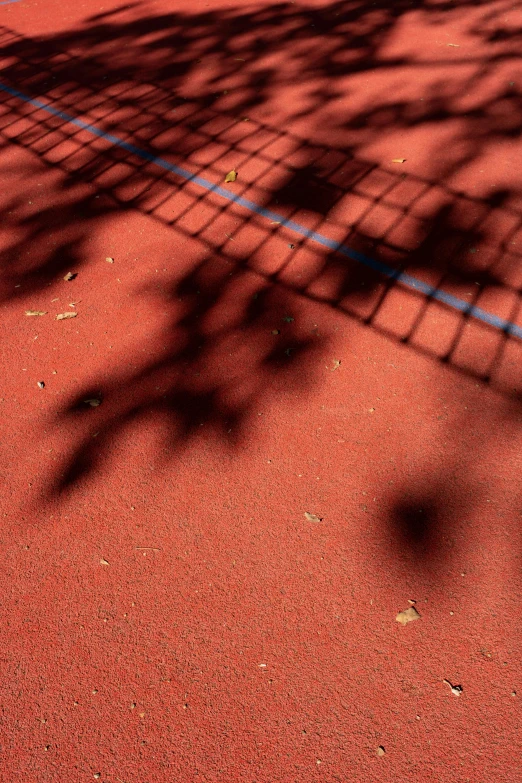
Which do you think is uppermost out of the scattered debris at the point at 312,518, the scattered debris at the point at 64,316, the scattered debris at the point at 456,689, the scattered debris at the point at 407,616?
the scattered debris at the point at 64,316

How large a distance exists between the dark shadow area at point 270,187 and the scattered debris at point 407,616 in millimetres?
359

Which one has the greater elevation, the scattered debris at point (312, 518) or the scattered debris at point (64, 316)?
the scattered debris at point (64, 316)

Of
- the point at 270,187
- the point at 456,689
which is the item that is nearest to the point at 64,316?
the point at 270,187

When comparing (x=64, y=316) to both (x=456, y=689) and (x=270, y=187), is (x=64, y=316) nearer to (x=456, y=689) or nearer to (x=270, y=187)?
(x=270, y=187)

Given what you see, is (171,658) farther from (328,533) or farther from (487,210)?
(487,210)

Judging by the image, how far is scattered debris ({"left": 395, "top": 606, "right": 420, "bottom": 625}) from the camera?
3.21 metres

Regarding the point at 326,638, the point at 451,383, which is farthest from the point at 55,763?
the point at 451,383

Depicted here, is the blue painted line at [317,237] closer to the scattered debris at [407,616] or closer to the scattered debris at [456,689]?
the scattered debris at [407,616]

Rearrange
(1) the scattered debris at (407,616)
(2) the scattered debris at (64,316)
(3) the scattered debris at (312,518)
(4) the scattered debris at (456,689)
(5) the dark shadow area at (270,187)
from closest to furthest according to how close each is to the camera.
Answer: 1. (4) the scattered debris at (456,689)
2. (1) the scattered debris at (407,616)
3. (3) the scattered debris at (312,518)
4. (5) the dark shadow area at (270,187)
5. (2) the scattered debris at (64,316)

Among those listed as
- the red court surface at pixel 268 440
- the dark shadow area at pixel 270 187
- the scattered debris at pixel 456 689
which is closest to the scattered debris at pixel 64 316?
the red court surface at pixel 268 440

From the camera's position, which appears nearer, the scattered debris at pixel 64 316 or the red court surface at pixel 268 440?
the red court surface at pixel 268 440

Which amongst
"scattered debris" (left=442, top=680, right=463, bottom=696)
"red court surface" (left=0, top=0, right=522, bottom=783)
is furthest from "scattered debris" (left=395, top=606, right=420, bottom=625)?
"scattered debris" (left=442, top=680, right=463, bottom=696)

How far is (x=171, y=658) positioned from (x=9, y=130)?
252 inches

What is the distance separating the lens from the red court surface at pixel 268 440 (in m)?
3.01
